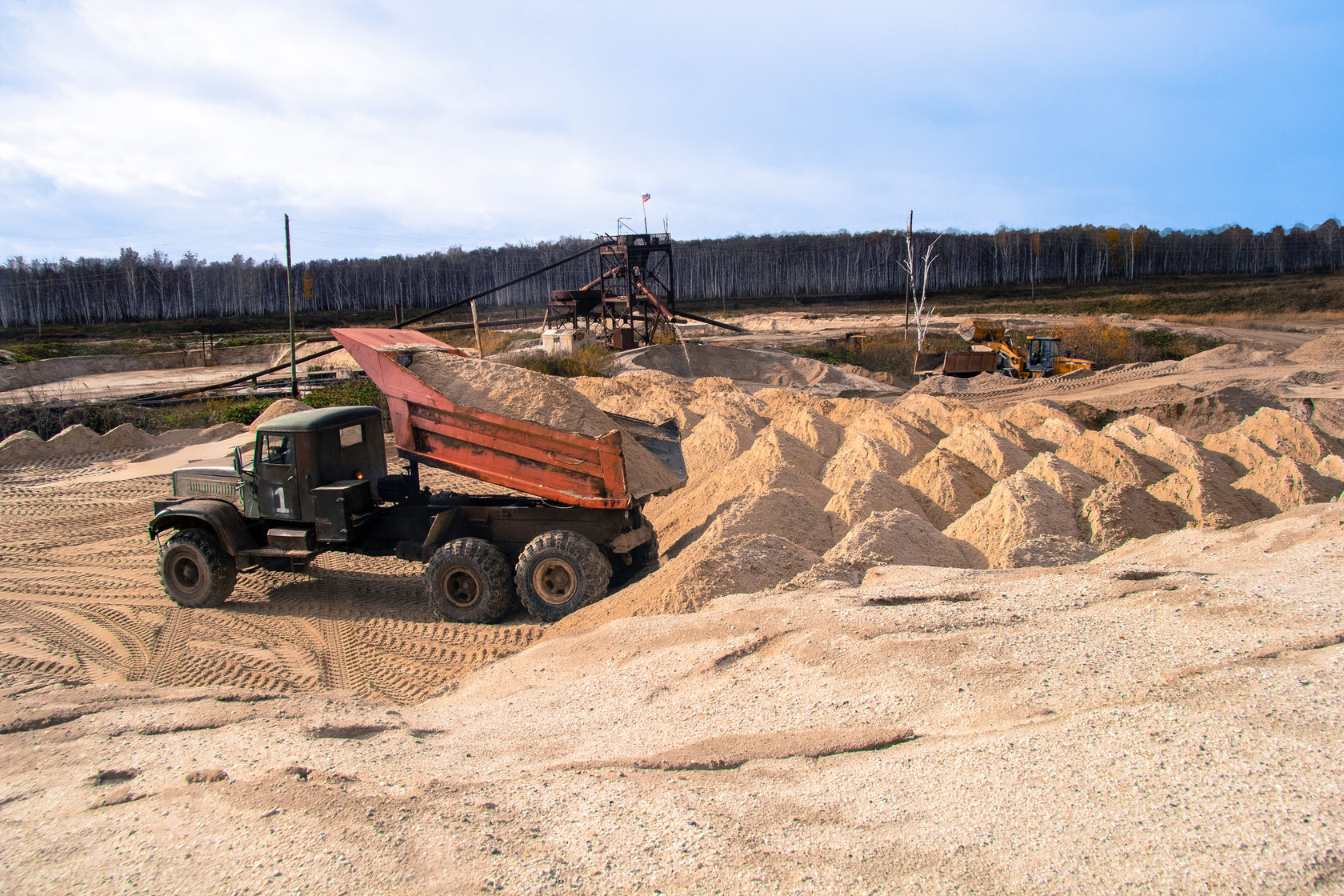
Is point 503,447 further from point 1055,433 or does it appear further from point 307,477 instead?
point 1055,433

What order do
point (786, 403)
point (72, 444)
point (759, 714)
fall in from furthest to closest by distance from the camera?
1. point (786, 403)
2. point (72, 444)
3. point (759, 714)

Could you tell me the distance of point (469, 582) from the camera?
7789mm

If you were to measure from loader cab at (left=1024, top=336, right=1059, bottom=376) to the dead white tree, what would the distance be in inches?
179

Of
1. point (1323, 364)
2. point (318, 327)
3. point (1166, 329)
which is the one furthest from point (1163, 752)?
point (318, 327)

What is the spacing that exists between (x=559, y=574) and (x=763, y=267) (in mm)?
63168

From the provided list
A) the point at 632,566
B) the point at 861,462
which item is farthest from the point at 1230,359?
the point at 632,566

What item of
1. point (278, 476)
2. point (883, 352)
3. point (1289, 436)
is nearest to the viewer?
point (278, 476)

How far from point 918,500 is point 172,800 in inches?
326

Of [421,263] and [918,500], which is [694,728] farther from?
[421,263]

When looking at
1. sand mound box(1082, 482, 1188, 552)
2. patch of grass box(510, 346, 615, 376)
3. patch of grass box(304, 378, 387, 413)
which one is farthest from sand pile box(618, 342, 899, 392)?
sand mound box(1082, 482, 1188, 552)

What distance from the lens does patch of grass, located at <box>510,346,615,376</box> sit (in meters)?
21.9

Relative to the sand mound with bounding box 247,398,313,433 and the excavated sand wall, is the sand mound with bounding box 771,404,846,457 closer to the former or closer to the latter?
the excavated sand wall

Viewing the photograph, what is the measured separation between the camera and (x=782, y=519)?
8195 millimetres

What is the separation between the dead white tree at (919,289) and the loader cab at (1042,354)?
4.54 metres
